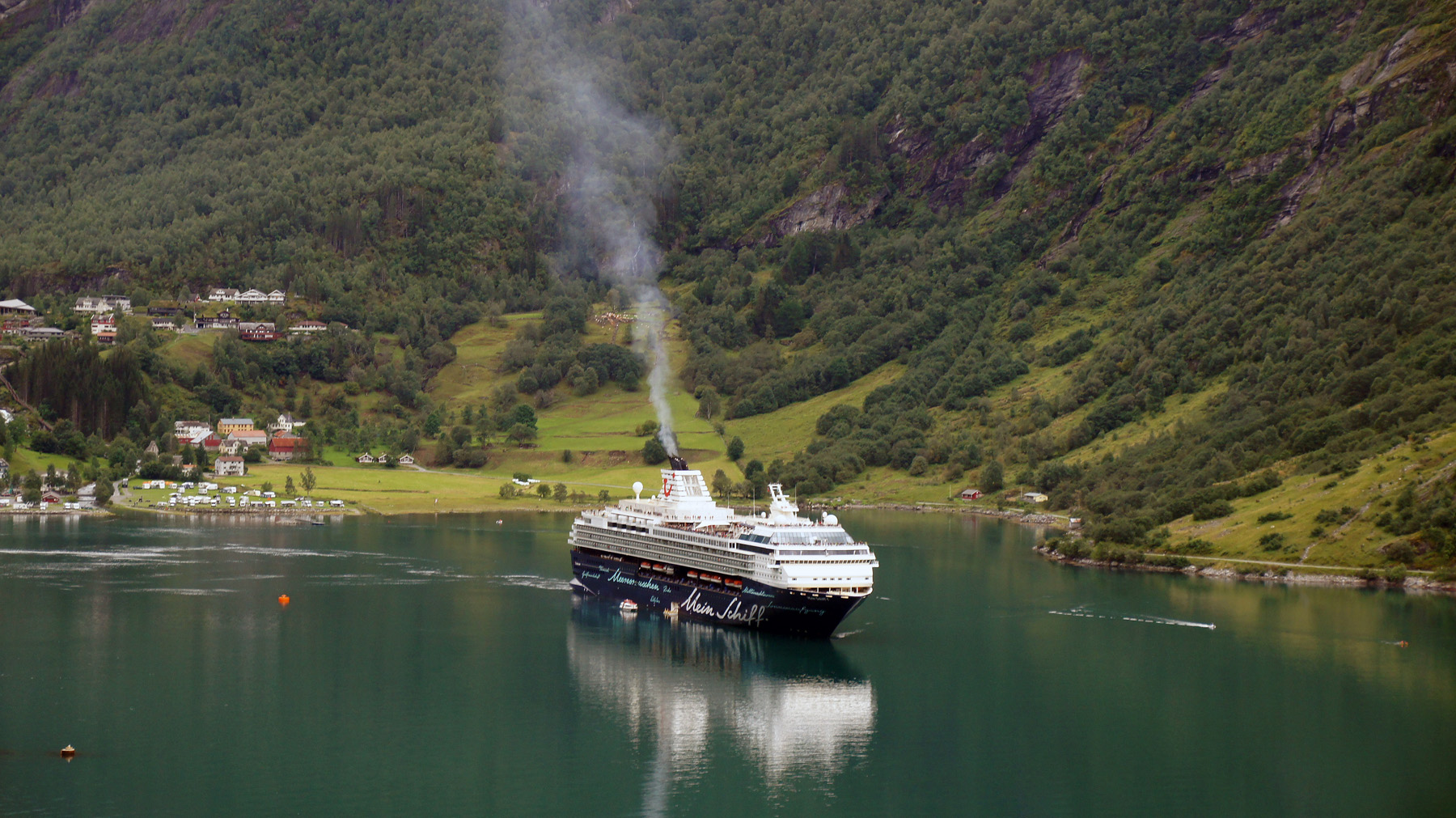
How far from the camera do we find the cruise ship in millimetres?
91688

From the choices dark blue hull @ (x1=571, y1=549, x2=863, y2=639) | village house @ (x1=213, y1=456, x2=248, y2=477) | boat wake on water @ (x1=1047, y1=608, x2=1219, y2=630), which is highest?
village house @ (x1=213, y1=456, x2=248, y2=477)

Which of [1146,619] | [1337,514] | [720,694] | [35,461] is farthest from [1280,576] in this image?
[35,461]

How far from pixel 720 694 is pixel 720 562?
742 inches

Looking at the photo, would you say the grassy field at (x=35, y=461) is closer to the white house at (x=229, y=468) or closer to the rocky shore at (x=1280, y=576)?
the white house at (x=229, y=468)

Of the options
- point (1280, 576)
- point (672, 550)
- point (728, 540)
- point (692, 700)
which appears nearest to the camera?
point (692, 700)

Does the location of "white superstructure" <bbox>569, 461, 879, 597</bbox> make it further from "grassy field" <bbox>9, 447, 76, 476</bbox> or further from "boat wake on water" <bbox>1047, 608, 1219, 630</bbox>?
"grassy field" <bbox>9, 447, 76, 476</bbox>

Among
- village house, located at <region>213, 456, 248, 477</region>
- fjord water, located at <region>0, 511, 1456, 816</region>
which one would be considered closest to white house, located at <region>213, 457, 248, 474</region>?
village house, located at <region>213, 456, 248, 477</region>

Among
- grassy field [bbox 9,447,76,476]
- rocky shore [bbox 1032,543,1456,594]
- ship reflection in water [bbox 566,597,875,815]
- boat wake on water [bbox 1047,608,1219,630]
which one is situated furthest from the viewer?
grassy field [bbox 9,447,76,476]

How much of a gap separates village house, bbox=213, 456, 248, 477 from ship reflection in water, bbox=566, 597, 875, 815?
10665 centimetres

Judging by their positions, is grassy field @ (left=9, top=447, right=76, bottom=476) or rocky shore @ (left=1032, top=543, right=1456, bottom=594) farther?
grassy field @ (left=9, top=447, right=76, bottom=476)

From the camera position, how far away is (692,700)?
7850cm

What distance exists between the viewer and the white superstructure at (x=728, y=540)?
91.6 metres

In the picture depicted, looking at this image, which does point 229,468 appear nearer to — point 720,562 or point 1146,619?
point 720,562

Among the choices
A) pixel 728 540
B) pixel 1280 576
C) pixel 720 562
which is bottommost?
pixel 1280 576
